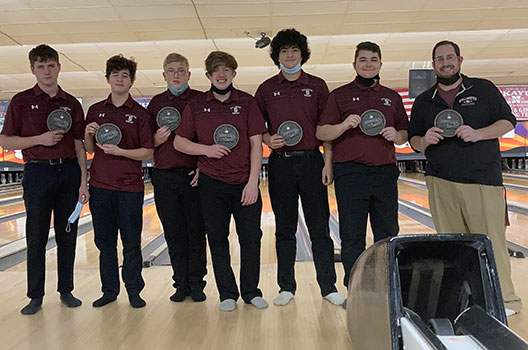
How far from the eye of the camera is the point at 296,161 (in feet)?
7.83

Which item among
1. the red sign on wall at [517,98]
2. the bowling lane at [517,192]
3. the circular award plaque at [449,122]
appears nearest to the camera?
the circular award plaque at [449,122]

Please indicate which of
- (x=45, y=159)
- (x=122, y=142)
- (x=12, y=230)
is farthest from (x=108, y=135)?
(x=12, y=230)

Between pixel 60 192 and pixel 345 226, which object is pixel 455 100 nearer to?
pixel 345 226

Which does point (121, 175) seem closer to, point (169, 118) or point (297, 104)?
point (169, 118)

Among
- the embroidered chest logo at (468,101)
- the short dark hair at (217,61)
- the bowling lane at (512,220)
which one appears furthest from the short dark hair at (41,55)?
the bowling lane at (512,220)

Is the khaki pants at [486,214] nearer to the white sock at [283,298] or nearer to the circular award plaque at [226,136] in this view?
the white sock at [283,298]

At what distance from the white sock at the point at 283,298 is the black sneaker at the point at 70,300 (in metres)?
Result: 1.04

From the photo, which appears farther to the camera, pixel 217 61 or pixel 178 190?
pixel 178 190

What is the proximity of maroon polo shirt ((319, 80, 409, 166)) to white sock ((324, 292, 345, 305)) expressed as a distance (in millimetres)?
690

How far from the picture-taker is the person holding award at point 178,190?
2.51 metres

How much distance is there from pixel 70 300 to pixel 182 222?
721 millimetres

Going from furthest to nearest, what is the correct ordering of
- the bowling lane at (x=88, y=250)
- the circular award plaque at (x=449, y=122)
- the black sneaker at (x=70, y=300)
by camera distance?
1. the bowling lane at (x=88, y=250)
2. the black sneaker at (x=70, y=300)
3. the circular award plaque at (x=449, y=122)

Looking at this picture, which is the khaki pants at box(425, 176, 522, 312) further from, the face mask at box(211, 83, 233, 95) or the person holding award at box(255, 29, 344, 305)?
the face mask at box(211, 83, 233, 95)

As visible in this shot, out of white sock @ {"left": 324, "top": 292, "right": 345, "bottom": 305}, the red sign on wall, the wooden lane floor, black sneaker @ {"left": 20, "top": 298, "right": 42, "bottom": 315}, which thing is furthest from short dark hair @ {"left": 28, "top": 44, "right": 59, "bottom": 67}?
the red sign on wall
